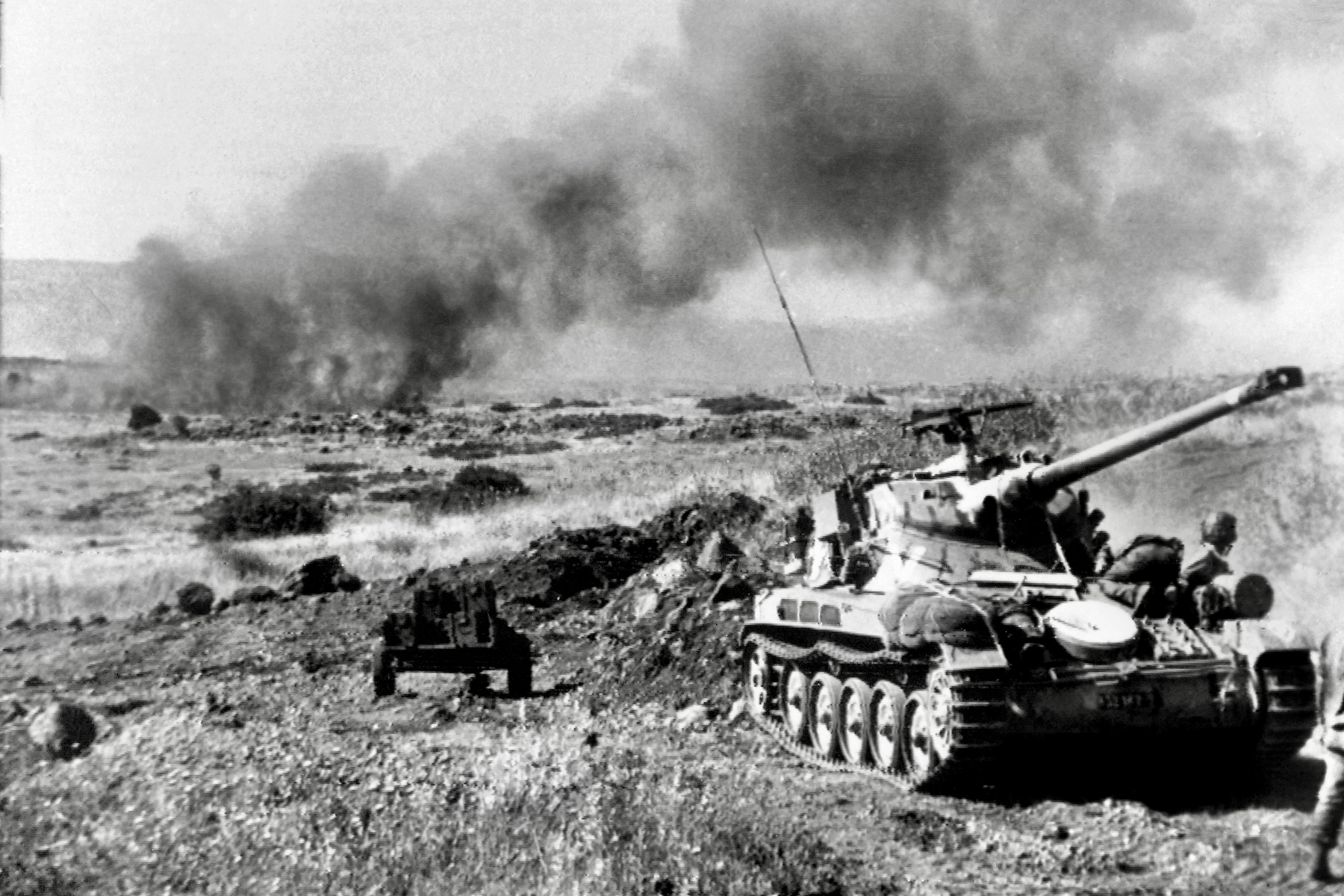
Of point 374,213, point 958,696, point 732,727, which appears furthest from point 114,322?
point 958,696

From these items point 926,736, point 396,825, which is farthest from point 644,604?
point 396,825

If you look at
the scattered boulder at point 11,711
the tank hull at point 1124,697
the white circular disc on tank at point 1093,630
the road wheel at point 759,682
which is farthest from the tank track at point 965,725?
the scattered boulder at point 11,711

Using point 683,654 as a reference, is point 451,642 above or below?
above

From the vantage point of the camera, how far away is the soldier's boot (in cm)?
766

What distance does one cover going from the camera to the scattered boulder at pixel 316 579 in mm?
23625

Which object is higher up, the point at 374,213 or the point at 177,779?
the point at 374,213

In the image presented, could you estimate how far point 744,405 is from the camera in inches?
2051

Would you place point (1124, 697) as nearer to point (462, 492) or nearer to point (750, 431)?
point (462, 492)

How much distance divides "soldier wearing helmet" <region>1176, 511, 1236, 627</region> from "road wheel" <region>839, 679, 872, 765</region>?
7.52 ft

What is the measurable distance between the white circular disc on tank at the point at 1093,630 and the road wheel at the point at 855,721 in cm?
175

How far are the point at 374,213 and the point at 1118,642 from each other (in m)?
A: 20.0

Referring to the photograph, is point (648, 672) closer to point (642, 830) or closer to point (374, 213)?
point (642, 830)

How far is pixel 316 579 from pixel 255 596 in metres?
0.96

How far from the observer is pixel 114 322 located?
3114 centimetres
